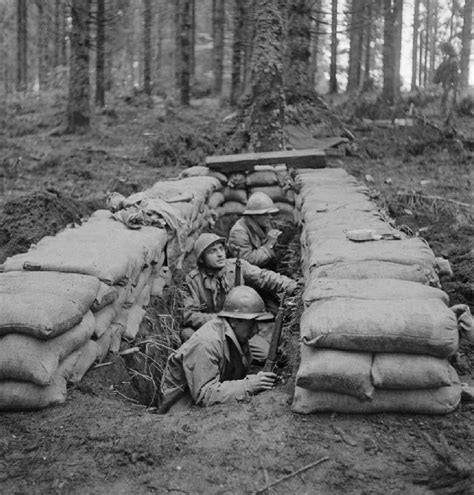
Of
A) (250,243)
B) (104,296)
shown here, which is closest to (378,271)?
(104,296)

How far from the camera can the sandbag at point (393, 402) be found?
2.75 m

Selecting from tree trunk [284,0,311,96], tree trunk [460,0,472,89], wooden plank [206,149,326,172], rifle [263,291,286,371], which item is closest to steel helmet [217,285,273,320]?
rifle [263,291,286,371]

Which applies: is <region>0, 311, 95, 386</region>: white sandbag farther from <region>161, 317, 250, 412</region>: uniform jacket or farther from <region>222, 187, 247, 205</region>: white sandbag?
<region>222, 187, 247, 205</region>: white sandbag

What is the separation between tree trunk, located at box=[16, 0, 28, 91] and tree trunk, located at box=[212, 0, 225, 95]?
6977 mm

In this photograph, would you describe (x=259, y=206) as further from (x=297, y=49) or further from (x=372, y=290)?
(x=297, y=49)

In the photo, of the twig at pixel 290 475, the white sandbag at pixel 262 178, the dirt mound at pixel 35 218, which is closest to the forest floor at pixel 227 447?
the twig at pixel 290 475

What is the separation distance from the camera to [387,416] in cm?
281

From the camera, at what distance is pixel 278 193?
8031mm

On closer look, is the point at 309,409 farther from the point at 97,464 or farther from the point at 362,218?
the point at 362,218

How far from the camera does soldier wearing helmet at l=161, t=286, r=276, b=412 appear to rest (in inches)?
133

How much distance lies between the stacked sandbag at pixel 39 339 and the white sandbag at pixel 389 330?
4.00 ft

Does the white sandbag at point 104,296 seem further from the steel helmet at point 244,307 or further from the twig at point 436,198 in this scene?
the twig at point 436,198

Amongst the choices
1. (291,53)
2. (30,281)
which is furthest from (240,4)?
(30,281)

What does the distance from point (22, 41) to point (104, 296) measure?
21.6 meters
